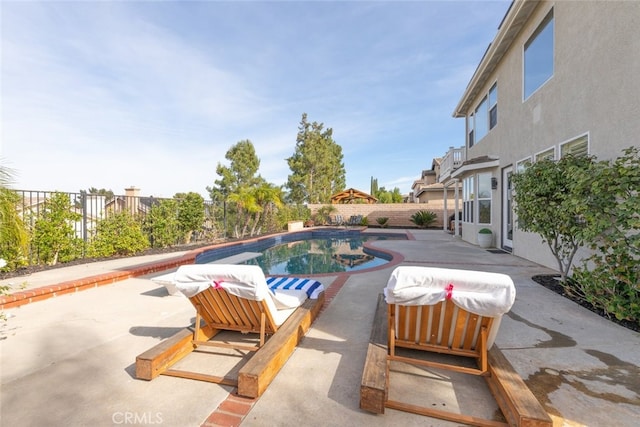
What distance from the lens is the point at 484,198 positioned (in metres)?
11.1

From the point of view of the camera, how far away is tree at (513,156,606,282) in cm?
431

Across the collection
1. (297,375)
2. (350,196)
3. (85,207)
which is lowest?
(297,375)

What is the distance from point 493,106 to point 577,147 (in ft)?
18.9

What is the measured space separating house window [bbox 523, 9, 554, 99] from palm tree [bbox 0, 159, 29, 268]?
11301 millimetres

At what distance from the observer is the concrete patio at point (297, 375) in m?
2.12

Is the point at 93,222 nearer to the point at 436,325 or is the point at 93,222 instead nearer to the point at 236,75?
the point at 236,75

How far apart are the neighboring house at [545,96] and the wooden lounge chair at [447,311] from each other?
4.48 metres

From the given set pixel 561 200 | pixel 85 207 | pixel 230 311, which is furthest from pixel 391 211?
pixel 230 311

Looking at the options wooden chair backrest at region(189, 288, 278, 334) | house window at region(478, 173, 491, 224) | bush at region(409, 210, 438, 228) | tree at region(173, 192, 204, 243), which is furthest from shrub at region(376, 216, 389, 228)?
wooden chair backrest at region(189, 288, 278, 334)

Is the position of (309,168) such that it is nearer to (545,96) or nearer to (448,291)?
(545,96)

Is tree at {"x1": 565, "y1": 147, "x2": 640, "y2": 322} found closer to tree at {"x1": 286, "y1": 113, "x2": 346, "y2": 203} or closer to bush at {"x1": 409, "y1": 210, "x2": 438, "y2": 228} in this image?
bush at {"x1": 409, "y1": 210, "x2": 438, "y2": 228}

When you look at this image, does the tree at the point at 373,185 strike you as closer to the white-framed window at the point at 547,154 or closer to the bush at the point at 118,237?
Result: the white-framed window at the point at 547,154

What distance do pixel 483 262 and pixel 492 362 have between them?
235 inches

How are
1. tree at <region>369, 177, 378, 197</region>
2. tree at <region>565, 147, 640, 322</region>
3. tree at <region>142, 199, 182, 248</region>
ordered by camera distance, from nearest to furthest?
tree at <region>565, 147, 640, 322</region> < tree at <region>142, 199, 182, 248</region> < tree at <region>369, 177, 378, 197</region>
